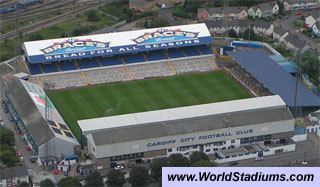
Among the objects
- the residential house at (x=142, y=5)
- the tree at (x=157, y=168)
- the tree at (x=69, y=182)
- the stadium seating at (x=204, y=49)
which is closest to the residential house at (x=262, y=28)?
the stadium seating at (x=204, y=49)

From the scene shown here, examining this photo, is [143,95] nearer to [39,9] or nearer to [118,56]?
[118,56]

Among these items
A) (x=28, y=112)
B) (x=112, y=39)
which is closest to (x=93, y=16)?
(x=112, y=39)

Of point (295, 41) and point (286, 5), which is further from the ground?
point (286, 5)

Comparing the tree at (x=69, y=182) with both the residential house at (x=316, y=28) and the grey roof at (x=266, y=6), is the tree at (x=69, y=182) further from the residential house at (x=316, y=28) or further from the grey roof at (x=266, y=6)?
the grey roof at (x=266, y=6)

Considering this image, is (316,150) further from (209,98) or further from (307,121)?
(209,98)

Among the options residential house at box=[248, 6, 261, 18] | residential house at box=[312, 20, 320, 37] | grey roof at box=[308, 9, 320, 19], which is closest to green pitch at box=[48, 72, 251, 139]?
residential house at box=[312, 20, 320, 37]
